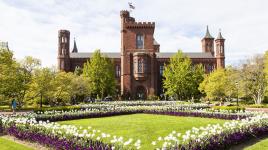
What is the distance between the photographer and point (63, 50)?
76.9 m

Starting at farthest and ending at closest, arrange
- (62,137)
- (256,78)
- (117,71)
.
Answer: (117,71) < (256,78) < (62,137)

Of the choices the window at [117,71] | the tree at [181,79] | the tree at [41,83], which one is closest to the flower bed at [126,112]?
the tree at [41,83]

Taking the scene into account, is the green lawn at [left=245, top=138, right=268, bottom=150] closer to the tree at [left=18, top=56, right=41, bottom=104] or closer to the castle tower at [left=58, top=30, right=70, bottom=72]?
the tree at [left=18, top=56, right=41, bottom=104]

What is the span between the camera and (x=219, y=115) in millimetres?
24391

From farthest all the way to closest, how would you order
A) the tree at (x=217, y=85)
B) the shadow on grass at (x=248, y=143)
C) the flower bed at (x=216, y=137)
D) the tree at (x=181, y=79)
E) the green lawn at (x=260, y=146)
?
1. the tree at (x=181, y=79)
2. the tree at (x=217, y=85)
3. the shadow on grass at (x=248, y=143)
4. the green lawn at (x=260, y=146)
5. the flower bed at (x=216, y=137)

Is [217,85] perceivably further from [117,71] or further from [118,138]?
[118,138]

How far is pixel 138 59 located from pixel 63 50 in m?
23.1

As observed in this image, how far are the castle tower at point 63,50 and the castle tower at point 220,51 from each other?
38024 millimetres

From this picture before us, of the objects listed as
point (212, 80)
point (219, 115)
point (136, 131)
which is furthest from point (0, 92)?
point (212, 80)

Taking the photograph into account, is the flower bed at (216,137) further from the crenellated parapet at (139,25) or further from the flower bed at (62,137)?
the crenellated parapet at (139,25)

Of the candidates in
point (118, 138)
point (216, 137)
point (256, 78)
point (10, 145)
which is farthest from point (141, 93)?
point (216, 137)

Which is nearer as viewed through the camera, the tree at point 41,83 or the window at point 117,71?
the tree at point 41,83

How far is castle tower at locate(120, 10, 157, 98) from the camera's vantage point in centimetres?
6309

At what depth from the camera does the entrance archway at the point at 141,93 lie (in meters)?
64.0
